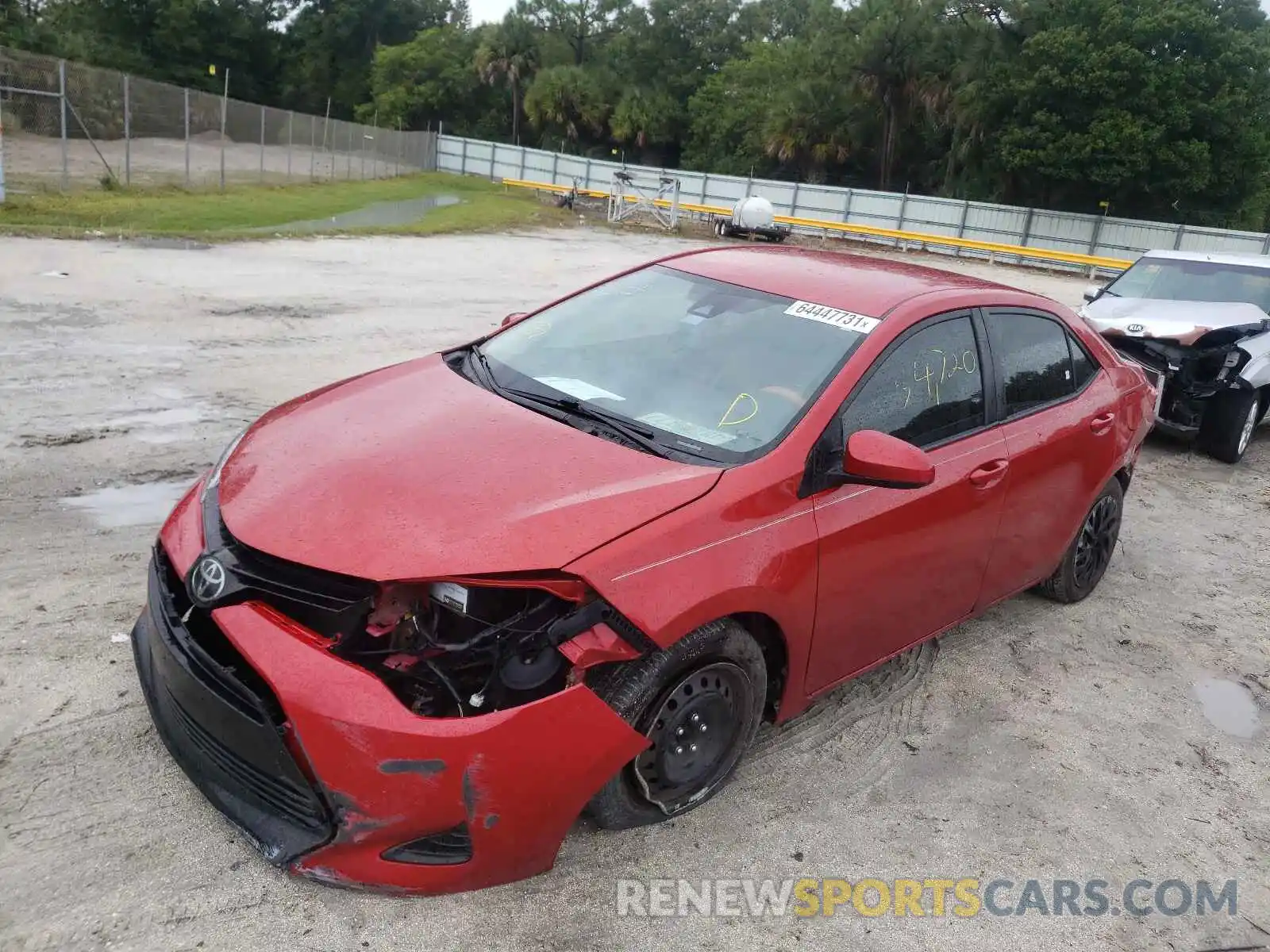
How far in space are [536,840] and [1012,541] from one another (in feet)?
8.50

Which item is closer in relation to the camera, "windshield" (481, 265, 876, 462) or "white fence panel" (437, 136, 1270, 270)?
"windshield" (481, 265, 876, 462)

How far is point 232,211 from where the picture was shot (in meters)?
20.9

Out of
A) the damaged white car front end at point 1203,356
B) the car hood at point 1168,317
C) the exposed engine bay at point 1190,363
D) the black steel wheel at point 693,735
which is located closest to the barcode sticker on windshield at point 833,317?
the black steel wheel at point 693,735

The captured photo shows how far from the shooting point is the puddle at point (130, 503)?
5059 millimetres

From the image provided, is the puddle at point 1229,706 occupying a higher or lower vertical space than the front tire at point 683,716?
lower

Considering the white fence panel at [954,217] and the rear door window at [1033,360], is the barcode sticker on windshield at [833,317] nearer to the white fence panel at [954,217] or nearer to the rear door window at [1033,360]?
the rear door window at [1033,360]

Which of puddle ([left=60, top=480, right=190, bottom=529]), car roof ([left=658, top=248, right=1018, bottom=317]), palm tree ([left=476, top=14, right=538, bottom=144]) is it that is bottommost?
puddle ([left=60, top=480, right=190, bottom=529])

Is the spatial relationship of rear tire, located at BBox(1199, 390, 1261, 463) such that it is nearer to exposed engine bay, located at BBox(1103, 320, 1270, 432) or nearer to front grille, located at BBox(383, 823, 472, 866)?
exposed engine bay, located at BBox(1103, 320, 1270, 432)

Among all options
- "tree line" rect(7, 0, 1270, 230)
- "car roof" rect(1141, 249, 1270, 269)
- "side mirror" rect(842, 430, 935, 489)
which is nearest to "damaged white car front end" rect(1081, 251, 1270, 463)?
"car roof" rect(1141, 249, 1270, 269)

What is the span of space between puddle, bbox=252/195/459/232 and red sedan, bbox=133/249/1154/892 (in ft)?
54.0

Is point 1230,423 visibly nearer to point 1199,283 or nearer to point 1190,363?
point 1190,363

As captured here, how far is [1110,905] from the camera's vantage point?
3.14 metres

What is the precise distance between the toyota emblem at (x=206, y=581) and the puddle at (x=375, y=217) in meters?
17.0

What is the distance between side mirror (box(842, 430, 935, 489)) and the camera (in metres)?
3.21
